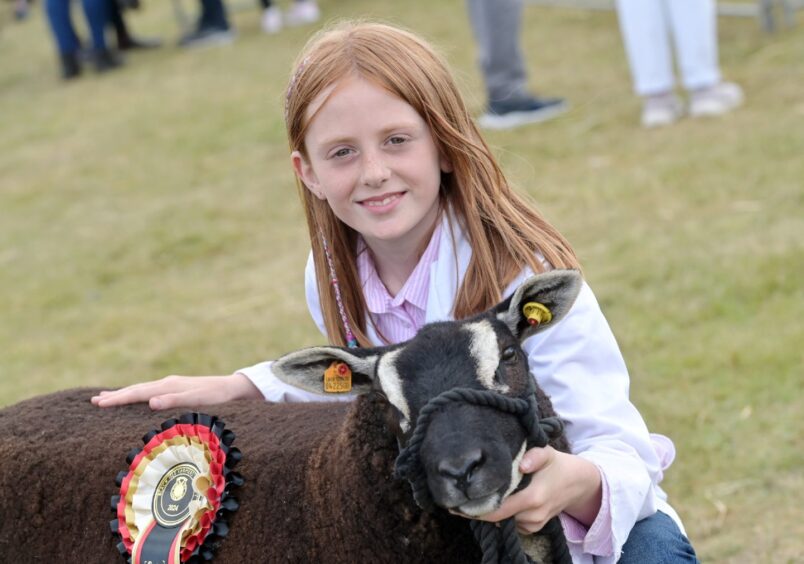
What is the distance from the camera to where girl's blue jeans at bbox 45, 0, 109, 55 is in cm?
1454

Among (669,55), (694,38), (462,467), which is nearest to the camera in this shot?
(462,467)

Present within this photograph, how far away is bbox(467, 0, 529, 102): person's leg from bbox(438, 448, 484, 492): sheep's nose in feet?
24.1

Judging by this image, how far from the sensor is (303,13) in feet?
49.2

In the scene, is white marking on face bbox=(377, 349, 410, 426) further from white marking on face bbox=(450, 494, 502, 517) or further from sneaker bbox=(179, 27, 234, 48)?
sneaker bbox=(179, 27, 234, 48)

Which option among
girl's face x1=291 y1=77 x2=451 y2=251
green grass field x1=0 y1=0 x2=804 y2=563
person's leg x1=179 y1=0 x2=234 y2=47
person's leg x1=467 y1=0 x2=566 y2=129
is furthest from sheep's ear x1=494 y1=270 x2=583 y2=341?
person's leg x1=179 y1=0 x2=234 y2=47

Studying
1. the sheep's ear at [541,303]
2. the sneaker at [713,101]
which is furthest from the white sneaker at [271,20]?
the sheep's ear at [541,303]

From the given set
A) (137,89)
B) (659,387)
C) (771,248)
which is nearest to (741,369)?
(659,387)

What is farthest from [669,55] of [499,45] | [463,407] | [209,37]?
[209,37]

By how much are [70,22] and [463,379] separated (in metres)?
13.6

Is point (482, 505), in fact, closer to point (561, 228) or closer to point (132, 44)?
point (561, 228)

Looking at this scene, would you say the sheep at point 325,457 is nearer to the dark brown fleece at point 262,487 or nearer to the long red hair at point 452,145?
the dark brown fleece at point 262,487

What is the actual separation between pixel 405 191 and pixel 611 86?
7558mm

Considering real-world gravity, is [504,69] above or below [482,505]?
Result: below

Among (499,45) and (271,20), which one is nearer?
(499,45)
